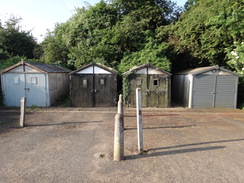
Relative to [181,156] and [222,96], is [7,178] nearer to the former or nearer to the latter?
[181,156]

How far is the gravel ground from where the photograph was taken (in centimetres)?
338

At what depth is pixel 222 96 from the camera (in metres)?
10.6

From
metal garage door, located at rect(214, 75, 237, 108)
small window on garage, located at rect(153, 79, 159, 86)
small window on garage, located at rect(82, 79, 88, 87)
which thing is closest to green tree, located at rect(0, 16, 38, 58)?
small window on garage, located at rect(82, 79, 88, 87)

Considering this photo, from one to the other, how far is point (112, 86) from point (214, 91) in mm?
6782

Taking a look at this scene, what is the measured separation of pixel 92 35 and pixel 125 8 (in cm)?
557

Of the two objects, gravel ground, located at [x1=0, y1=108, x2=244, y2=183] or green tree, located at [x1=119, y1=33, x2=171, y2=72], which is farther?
green tree, located at [x1=119, y1=33, x2=171, y2=72]

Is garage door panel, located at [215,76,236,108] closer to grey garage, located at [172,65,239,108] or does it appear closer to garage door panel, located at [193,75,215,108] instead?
grey garage, located at [172,65,239,108]

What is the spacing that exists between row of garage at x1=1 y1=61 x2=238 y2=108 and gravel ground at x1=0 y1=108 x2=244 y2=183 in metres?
3.35

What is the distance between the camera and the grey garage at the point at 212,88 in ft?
34.1

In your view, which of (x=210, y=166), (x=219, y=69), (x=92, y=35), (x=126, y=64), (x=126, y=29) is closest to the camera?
(x=210, y=166)

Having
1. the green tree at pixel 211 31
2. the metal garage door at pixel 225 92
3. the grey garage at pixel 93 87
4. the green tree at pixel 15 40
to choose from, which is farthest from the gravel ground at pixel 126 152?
the green tree at pixel 15 40

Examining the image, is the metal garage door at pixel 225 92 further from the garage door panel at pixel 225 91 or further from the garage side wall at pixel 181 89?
the garage side wall at pixel 181 89

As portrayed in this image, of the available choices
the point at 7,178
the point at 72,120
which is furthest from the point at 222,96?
the point at 7,178

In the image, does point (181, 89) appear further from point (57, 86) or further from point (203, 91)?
point (57, 86)
